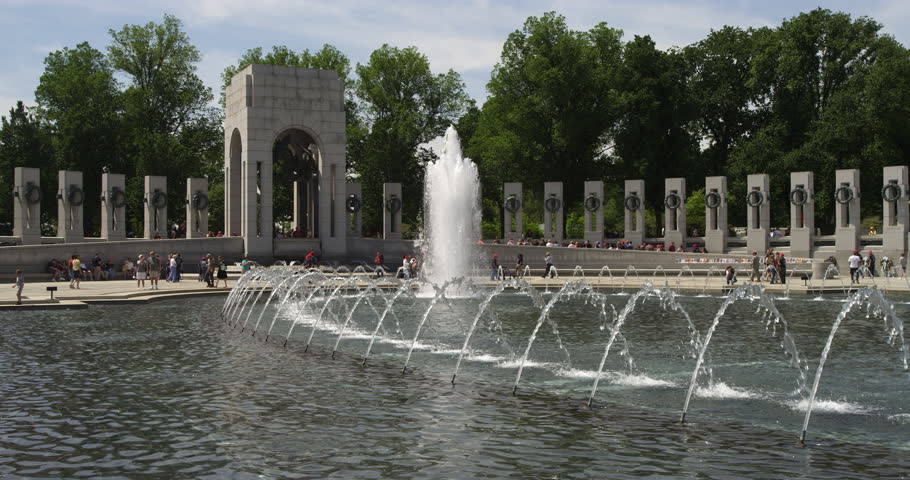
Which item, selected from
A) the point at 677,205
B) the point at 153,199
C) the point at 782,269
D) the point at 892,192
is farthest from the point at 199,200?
the point at 892,192

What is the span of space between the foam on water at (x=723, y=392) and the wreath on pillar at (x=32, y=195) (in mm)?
40550

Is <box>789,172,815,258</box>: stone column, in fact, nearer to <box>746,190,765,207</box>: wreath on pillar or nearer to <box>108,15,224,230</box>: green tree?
<box>746,190,765,207</box>: wreath on pillar

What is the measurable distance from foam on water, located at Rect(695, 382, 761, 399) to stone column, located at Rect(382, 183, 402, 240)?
37428 mm

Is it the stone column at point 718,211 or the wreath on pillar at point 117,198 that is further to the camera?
the stone column at point 718,211

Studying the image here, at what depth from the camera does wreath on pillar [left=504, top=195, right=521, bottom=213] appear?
50.3 m

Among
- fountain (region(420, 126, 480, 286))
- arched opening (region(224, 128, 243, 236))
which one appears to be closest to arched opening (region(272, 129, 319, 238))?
arched opening (region(224, 128, 243, 236))

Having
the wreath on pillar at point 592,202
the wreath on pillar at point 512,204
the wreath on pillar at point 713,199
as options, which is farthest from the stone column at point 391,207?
the wreath on pillar at point 713,199

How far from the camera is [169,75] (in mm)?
64875

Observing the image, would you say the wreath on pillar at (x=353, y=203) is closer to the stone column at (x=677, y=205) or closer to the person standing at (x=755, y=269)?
the stone column at (x=677, y=205)

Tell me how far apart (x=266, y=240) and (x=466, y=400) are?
35757mm

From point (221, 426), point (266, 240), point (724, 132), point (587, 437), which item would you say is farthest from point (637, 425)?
point (724, 132)

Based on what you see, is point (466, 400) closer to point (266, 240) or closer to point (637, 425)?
point (637, 425)

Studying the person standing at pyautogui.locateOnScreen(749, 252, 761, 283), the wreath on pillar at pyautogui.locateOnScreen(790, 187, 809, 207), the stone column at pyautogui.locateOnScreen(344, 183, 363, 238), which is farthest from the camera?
the stone column at pyautogui.locateOnScreen(344, 183, 363, 238)

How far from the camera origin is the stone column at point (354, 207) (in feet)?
161
